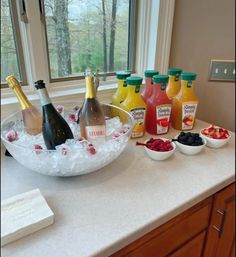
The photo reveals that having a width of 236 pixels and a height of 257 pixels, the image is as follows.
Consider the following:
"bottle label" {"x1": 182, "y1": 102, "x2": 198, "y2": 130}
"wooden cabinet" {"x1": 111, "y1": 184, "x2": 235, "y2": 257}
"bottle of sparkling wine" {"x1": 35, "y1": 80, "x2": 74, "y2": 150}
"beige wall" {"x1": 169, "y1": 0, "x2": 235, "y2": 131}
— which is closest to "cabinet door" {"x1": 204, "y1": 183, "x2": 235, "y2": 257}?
"wooden cabinet" {"x1": 111, "y1": 184, "x2": 235, "y2": 257}

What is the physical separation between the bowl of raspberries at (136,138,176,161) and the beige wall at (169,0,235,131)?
0.52 m

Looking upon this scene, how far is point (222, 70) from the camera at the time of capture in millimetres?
1142

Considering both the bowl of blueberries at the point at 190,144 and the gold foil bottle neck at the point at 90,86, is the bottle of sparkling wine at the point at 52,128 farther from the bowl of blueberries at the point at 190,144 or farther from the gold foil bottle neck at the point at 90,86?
the bowl of blueberries at the point at 190,144

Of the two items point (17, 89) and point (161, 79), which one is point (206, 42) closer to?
point (161, 79)

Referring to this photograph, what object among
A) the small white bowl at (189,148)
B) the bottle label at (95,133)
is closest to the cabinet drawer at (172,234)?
the small white bowl at (189,148)

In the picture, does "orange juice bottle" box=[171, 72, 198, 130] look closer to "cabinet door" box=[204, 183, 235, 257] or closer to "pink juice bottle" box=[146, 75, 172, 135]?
"pink juice bottle" box=[146, 75, 172, 135]

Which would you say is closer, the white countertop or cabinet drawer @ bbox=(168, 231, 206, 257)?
the white countertop

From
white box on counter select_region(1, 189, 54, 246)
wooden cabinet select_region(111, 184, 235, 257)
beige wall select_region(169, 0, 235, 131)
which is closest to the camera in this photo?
white box on counter select_region(1, 189, 54, 246)

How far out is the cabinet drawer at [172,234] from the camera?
1.82 ft

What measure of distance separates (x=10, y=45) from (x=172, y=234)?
0.86 m

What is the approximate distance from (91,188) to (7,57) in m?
0.61

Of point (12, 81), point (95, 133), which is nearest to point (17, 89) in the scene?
point (12, 81)

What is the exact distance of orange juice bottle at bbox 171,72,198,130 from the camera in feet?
2.90

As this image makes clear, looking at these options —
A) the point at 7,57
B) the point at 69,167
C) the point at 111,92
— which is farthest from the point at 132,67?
the point at 69,167
